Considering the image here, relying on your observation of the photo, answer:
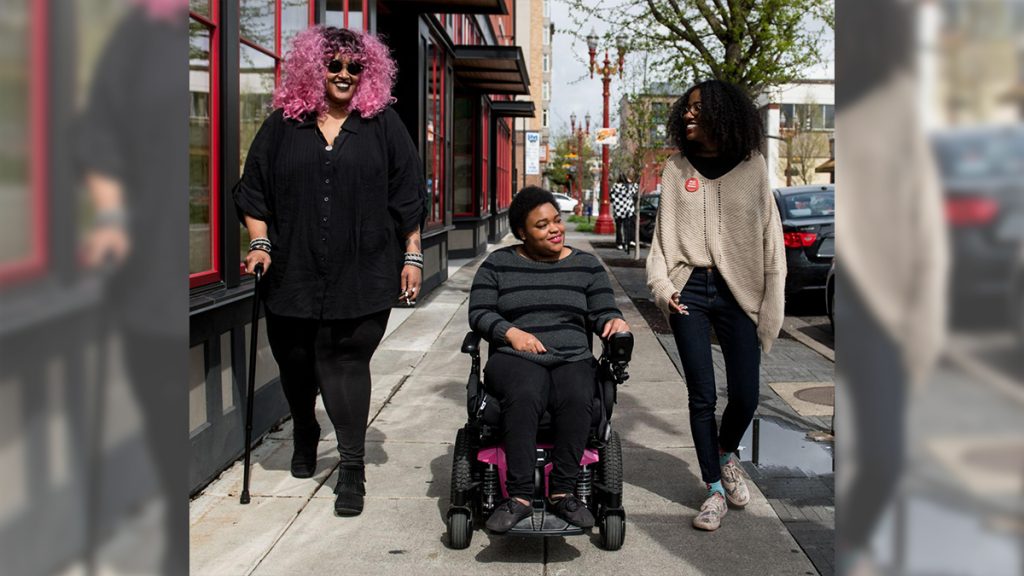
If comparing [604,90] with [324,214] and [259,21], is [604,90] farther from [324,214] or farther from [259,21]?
[324,214]

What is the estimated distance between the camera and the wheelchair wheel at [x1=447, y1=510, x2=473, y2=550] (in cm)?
384

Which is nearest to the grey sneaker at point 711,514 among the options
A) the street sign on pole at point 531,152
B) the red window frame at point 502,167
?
the red window frame at point 502,167

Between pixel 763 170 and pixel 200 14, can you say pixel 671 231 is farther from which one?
pixel 200 14

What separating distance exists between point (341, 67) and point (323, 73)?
8cm

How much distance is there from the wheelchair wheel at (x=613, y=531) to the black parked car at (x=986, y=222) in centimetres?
322

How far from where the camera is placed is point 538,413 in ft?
12.5

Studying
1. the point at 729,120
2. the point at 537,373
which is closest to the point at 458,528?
the point at 537,373

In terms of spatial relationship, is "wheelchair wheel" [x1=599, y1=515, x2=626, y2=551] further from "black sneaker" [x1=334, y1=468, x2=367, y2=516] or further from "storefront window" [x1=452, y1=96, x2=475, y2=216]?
"storefront window" [x1=452, y1=96, x2=475, y2=216]

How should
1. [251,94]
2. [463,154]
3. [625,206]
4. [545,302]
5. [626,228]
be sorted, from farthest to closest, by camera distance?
[626,228]
[625,206]
[463,154]
[251,94]
[545,302]

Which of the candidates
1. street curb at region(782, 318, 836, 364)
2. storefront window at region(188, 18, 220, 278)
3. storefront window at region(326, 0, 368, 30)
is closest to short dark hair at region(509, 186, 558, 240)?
storefront window at region(188, 18, 220, 278)

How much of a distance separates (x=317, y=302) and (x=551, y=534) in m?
1.41

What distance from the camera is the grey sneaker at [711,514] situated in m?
4.09

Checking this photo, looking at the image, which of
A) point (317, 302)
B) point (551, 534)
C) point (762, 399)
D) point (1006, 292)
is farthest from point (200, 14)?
point (1006, 292)

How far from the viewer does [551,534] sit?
362 centimetres
